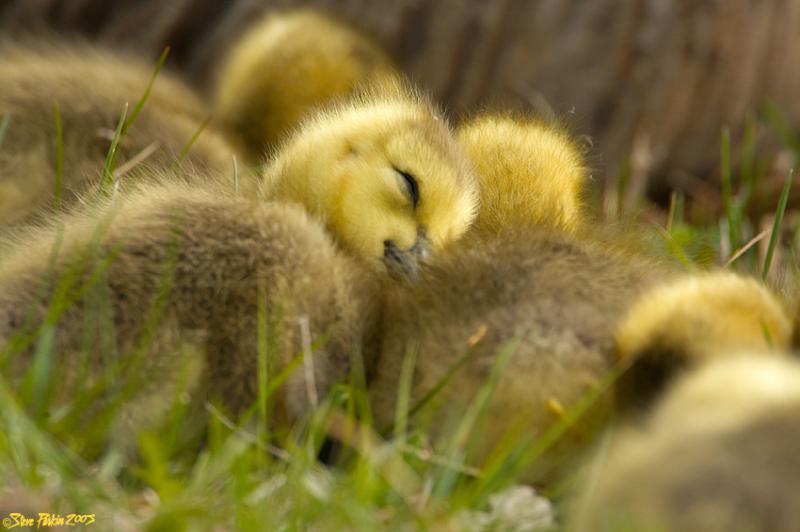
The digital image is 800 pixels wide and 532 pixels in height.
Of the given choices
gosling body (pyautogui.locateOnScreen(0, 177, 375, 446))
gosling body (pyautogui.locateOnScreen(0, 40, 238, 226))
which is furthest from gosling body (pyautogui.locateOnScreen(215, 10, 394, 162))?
gosling body (pyautogui.locateOnScreen(0, 177, 375, 446))

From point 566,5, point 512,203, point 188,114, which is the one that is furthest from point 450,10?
point 512,203

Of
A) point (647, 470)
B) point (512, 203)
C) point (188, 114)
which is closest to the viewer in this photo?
point (647, 470)

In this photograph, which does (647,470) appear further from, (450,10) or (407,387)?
(450,10)

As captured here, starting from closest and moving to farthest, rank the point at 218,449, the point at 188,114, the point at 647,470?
the point at 647,470 < the point at 218,449 < the point at 188,114

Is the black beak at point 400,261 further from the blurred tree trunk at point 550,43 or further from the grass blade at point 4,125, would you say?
the blurred tree trunk at point 550,43

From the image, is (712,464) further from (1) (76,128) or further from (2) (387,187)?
(1) (76,128)

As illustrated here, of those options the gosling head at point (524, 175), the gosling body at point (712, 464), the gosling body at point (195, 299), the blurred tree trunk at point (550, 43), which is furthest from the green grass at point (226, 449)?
the blurred tree trunk at point (550, 43)
